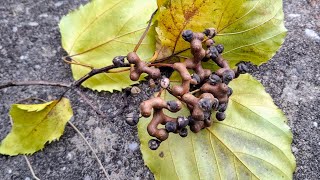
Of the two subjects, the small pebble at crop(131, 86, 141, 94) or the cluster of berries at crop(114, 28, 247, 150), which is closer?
the cluster of berries at crop(114, 28, 247, 150)

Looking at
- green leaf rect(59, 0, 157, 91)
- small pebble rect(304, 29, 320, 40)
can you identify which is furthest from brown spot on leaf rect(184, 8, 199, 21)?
small pebble rect(304, 29, 320, 40)

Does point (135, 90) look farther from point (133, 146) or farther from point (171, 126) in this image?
point (171, 126)

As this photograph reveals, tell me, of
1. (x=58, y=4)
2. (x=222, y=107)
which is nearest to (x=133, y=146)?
(x=222, y=107)

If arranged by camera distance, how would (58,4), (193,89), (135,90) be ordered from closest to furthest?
(193,89), (135,90), (58,4)

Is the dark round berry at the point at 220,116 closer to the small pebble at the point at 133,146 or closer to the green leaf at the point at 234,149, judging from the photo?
the green leaf at the point at 234,149

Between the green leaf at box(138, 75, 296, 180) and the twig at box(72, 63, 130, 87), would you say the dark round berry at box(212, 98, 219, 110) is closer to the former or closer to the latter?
the green leaf at box(138, 75, 296, 180)

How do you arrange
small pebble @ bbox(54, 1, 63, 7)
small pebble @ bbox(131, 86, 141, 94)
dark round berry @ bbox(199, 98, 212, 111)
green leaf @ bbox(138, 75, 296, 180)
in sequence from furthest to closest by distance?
small pebble @ bbox(54, 1, 63, 7) < small pebble @ bbox(131, 86, 141, 94) < green leaf @ bbox(138, 75, 296, 180) < dark round berry @ bbox(199, 98, 212, 111)

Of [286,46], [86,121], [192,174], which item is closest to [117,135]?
[86,121]
